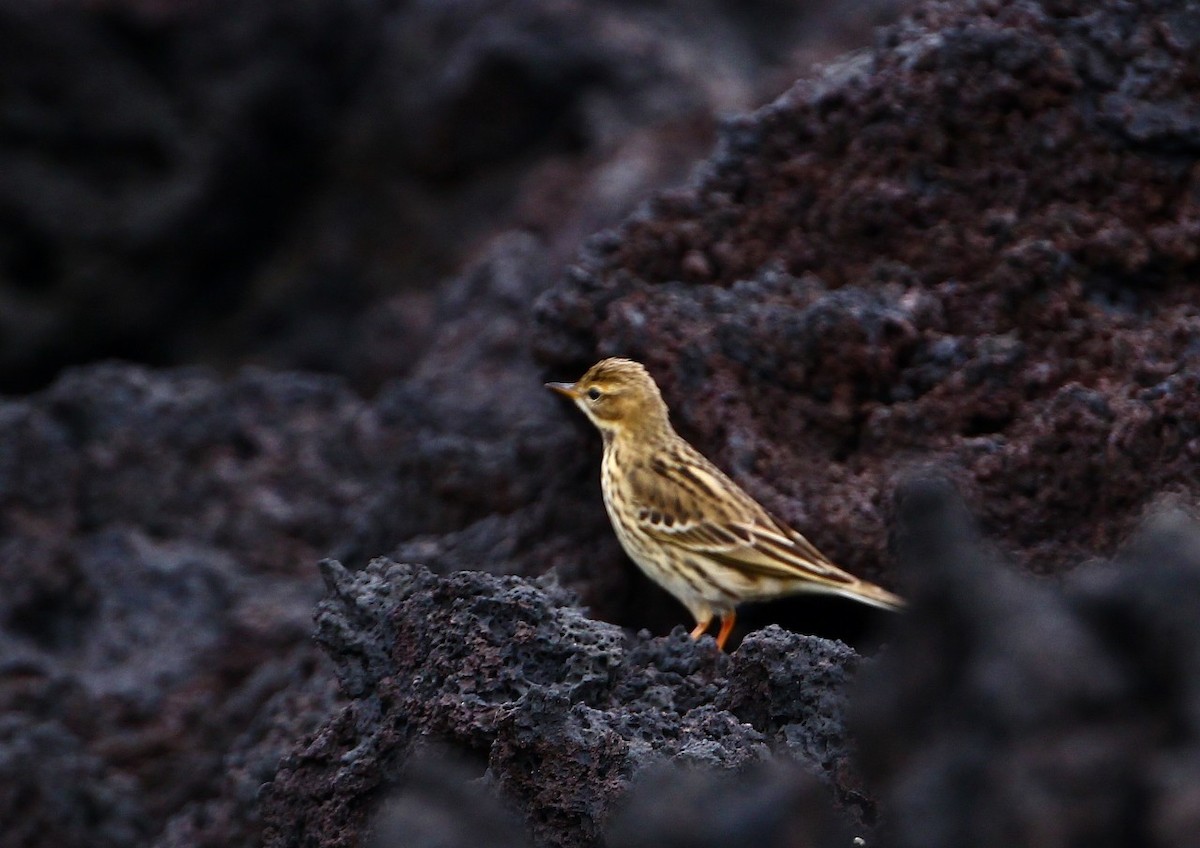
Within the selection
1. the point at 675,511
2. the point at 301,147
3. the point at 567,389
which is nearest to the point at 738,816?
the point at 675,511

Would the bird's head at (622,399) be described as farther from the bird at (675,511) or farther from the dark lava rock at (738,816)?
the dark lava rock at (738,816)

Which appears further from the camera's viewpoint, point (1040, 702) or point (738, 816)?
point (738, 816)

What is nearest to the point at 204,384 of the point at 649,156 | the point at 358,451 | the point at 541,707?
the point at 358,451

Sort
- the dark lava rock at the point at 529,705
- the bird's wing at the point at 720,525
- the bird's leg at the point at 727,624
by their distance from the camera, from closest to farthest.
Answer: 1. the dark lava rock at the point at 529,705
2. the bird's wing at the point at 720,525
3. the bird's leg at the point at 727,624

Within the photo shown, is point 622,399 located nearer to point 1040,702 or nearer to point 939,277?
point 939,277

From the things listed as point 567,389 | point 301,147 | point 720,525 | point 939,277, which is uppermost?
point 301,147

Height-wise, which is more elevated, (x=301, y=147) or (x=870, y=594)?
(x=301, y=147)

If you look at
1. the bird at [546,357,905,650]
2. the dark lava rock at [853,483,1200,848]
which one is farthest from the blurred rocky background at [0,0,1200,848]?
the bird at [546,357,905,650]

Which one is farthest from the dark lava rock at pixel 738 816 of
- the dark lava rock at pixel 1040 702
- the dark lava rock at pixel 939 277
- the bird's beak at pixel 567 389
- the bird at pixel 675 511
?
the bird's beak at pixel 567 389
